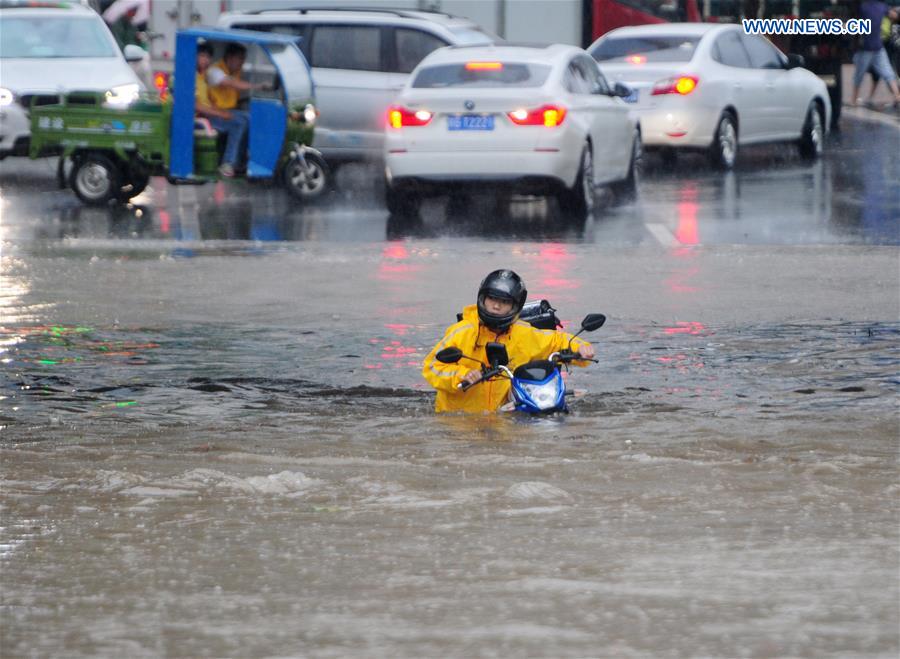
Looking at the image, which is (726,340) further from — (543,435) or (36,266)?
(36,266)

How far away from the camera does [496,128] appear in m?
16.1

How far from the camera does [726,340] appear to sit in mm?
10734

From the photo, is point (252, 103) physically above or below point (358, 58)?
below

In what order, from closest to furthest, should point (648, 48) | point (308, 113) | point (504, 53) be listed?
point (504, 53) → point (308, 113) → point (648, 48)

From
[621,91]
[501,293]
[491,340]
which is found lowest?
[491,340]

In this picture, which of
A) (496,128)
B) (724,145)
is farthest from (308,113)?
(724,145)

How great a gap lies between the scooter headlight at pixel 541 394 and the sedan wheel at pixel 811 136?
14.7 metres

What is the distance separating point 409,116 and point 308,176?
6.81ft

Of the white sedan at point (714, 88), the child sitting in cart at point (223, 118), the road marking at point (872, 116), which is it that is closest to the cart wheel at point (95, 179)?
the child sitting in cart at point (223, 118)

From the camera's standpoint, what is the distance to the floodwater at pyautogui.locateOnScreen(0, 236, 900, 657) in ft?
18.1

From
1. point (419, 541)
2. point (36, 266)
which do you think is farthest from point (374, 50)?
point (419, 541)

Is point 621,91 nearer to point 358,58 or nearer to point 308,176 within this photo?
point 308,176

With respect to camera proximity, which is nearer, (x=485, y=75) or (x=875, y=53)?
(x=485, y=75)

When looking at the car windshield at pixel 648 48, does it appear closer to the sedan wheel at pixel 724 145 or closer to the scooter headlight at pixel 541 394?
the sedan wheel at pixel 724 145
